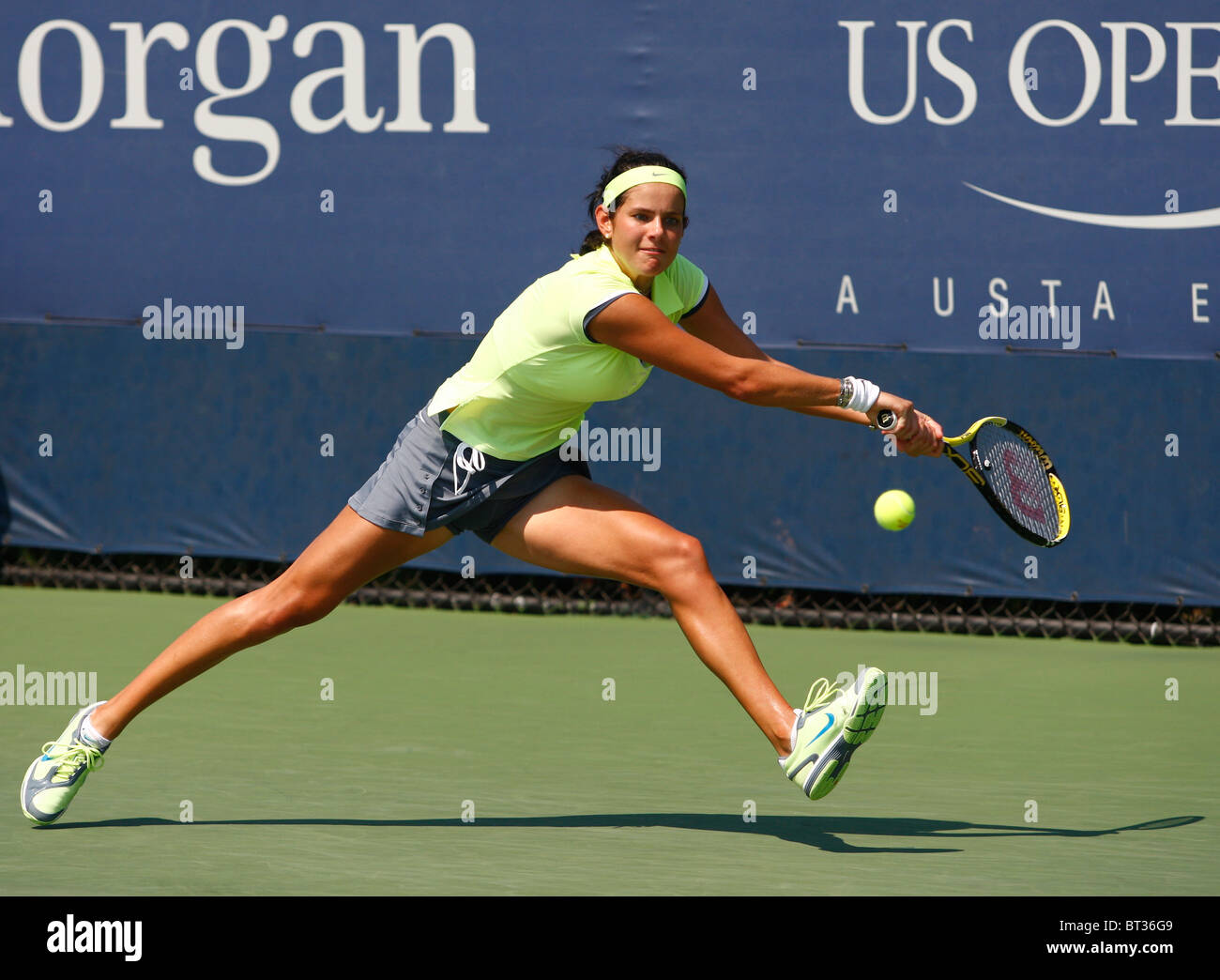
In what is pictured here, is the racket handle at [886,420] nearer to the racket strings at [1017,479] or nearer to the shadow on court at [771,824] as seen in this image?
the racket strings at [1017,479]

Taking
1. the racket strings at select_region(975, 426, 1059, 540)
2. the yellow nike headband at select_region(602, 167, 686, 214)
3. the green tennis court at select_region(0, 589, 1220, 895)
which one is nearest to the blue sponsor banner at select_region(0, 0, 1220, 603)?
the green tennis court at select_region(0, 589, 1220, 895)

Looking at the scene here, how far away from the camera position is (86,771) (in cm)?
450

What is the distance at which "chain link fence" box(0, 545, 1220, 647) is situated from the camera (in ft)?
27.1

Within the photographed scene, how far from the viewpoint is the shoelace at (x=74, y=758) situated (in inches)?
175

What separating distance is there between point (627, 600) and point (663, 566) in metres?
4.52

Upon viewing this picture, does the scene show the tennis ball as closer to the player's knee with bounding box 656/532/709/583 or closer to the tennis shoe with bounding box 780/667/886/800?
the player's knee with bounding box 656/532/709/583

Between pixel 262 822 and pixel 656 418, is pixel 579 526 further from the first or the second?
pixel 656 418

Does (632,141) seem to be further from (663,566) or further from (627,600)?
(663,566)

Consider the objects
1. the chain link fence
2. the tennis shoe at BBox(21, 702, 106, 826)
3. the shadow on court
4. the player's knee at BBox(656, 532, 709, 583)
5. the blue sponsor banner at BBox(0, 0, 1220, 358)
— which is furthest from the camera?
the blue sponsor banner at BBox(0, 0, 1220, 358)

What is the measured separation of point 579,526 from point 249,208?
17.6ft

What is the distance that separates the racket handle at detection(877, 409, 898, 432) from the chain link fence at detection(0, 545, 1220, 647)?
4.24 meters

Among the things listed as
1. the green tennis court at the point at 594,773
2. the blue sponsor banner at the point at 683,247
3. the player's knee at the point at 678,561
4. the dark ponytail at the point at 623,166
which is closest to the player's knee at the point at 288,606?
the green tennis court at the point at 594,773

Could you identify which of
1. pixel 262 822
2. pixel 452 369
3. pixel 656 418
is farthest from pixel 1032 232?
pixel 262 822
